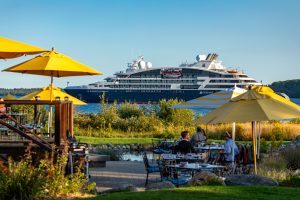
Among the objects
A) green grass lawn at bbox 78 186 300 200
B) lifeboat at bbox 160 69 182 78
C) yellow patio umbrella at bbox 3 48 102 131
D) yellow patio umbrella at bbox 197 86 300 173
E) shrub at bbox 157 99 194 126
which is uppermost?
lifeboat at bbox 160 69 182 78

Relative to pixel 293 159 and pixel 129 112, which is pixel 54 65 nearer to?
pixel 293 159

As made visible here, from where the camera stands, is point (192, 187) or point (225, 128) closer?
point (192, 187)

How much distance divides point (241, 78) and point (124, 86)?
1533 cm

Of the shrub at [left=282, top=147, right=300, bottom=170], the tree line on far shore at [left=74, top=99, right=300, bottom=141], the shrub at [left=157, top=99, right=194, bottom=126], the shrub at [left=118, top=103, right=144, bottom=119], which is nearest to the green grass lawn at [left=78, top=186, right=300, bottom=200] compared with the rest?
the shrub at [left=282, top=147, right=300, bottom=170]

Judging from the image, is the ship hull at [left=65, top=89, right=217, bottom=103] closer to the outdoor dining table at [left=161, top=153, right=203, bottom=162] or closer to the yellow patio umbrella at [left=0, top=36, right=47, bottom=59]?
the outdoor dining table at [left=161, top=153, right=203, bottom=162]

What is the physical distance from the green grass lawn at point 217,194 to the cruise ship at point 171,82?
63.8 metres

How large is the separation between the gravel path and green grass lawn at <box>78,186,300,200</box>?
6.09 ft

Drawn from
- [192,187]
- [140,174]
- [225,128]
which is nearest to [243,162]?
[140,174]

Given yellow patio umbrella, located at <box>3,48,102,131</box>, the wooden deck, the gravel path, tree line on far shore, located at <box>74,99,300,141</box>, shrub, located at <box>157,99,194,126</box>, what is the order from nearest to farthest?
the wooden deck → the gravel path → yellow patio umbrella, located at <box>3,48,102,131</box> → tree line on far shore, located at <box>74,99,300,141</box> → shrub, located at <box>157,99,194,126</box>

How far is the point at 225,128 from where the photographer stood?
21.2m

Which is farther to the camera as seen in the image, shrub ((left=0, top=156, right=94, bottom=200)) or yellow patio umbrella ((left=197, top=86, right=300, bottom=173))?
yellow patio umbrella ((left=197, top=86, right=300, bottom=173))

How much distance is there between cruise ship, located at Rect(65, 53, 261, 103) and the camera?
236 ft

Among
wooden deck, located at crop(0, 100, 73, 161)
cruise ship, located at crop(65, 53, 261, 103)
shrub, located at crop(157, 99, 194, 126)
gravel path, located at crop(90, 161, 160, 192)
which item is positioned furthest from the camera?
cruise ship, located at crop(65, 53, 261, 103)

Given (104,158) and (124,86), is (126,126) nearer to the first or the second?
(104,158)
